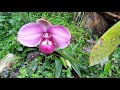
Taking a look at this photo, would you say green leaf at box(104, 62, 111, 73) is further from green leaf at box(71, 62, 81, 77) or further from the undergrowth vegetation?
green leaf at box(71, 62, 81, 77)

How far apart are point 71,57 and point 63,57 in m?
0.04

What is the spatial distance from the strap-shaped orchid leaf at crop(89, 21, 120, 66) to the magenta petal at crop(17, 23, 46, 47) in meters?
0.28

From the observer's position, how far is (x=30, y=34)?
4.49ft

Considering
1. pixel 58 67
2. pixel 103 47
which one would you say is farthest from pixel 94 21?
pixel 58 67

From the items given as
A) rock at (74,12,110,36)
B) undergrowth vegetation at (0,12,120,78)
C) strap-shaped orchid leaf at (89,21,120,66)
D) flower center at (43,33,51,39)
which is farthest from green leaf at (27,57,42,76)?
rock at (74,12,110,36)

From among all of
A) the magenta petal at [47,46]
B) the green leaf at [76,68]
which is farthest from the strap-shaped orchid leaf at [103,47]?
the magenta petal at [47,46]

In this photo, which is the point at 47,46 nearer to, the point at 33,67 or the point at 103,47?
the point at 33,67

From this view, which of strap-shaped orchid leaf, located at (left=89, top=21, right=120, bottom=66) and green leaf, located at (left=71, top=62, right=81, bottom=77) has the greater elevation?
strap-shaped orchid leaf, located at (left=89, top=21, right=120, bottom=66)

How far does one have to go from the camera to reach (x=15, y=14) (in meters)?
1.54

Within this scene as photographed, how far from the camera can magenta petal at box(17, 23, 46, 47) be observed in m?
1.35

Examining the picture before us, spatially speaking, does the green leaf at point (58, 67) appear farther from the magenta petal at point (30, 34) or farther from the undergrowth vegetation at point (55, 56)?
the magenta petal at point (30, 34)

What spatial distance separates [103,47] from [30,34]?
37cm

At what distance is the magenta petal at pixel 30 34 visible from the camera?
4.43 feet
